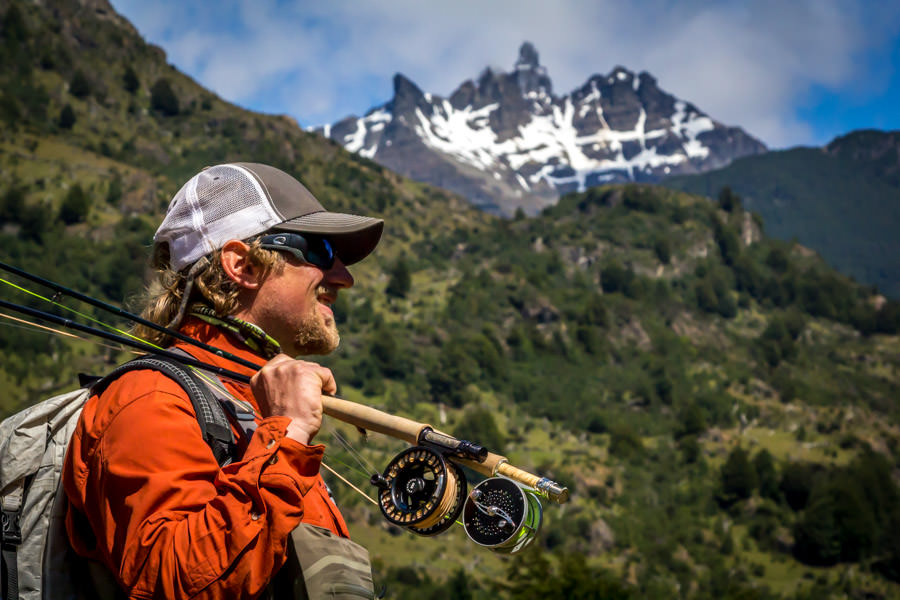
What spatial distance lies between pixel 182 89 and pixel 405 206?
35008mm

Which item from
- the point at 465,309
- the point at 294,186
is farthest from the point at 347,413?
the point at 465,309

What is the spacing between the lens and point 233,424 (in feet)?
10.1

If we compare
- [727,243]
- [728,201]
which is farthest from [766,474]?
[728,201]

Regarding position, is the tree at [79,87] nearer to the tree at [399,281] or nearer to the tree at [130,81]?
the tree at [130,81]

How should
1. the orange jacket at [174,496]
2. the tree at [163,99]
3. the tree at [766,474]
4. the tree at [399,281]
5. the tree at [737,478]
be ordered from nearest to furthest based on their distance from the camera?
the orange jacket at [174,496] < the tree at [737,478] < the tree at [766,474] < the tree at [399,281] < the tree at [163,99]

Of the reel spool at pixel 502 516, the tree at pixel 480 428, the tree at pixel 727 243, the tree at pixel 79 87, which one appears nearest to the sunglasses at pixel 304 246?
the reel spool at pixel 502 516

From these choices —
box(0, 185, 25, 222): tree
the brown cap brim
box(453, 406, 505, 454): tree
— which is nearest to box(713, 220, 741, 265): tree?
box(453, 406, 505, 454): tree

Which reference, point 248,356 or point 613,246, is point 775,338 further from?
point 248,356

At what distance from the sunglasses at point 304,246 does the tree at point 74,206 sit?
306 feet

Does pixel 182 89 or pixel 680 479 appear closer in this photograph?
pixel 680 479

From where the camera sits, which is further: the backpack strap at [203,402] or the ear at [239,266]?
the ear at [239,266]

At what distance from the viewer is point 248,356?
352cm

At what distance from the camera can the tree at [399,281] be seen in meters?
110

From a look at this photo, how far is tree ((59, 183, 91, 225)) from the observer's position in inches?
3516
